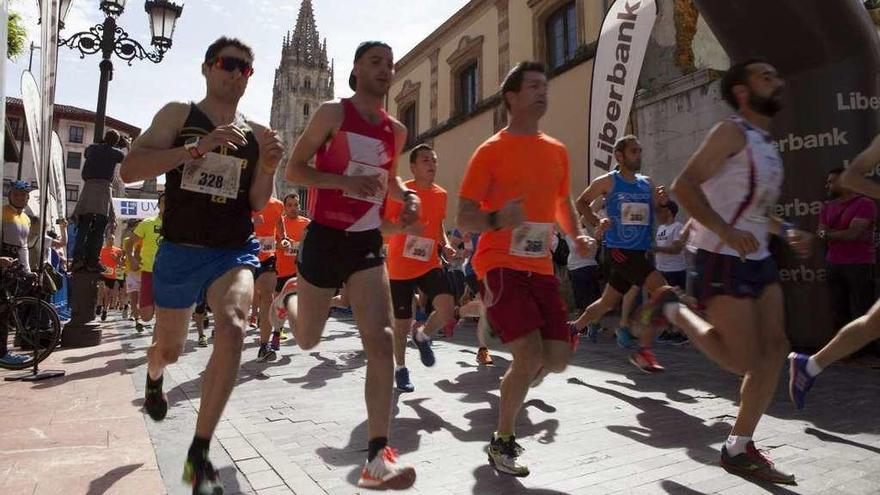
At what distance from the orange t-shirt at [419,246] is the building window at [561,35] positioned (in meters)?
9.14

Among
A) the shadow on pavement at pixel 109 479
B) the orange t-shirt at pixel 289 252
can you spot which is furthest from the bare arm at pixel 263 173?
the orange t-shirt at pixel 289 252

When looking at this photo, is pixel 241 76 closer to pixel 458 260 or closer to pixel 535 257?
pixel 535 257

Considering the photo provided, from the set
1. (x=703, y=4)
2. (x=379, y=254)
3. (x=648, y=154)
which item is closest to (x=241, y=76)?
(x=379, y=254)

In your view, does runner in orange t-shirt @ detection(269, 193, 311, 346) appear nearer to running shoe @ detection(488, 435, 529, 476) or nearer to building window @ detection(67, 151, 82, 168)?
running shoe @ detection(488, 435, 529, 476)

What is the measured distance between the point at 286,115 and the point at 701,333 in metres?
86.3

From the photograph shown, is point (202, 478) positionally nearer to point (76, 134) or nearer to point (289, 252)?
point (289, 252)

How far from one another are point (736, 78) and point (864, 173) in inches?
41.2

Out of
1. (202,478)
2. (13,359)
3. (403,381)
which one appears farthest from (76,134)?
(202,478)

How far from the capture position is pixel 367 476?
2.45m

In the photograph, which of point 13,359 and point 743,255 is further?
point 13,359

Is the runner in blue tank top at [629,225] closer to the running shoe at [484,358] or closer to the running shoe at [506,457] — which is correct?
the running shoe at [484,358]

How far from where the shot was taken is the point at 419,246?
17.8 ft

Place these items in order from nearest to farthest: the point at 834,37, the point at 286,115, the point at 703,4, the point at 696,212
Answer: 1. the point at 696,212
2. the point at 834,37
3. the point at 703,4
4. the point at 286,115

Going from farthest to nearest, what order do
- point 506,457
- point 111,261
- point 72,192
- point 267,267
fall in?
1. point 72,192
2. point 111,261
3. point 267,267
4. point 506,457
